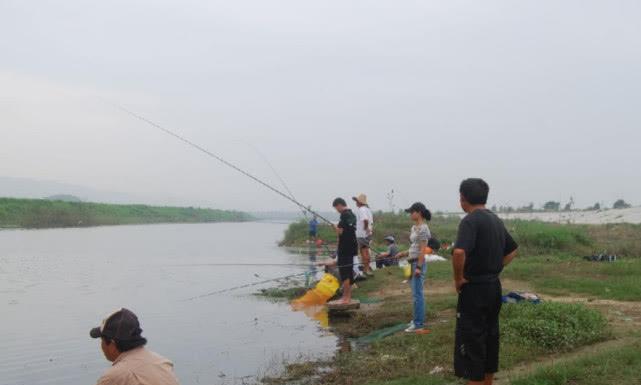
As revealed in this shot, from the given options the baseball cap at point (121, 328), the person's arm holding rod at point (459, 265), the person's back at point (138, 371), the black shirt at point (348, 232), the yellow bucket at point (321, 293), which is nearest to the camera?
the person's back at point (138, 371)

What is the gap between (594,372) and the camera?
19.1 feet

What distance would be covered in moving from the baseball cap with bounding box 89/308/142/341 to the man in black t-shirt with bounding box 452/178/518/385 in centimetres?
250

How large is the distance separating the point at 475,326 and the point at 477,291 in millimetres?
273

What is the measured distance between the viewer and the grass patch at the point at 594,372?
220 inches

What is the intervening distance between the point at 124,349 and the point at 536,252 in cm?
1762

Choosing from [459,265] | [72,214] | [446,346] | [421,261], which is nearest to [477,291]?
[459,265]

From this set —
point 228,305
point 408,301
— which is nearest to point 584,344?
point 408,301

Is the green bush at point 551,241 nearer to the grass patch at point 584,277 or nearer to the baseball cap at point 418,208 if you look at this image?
the grass patch at point 584,277

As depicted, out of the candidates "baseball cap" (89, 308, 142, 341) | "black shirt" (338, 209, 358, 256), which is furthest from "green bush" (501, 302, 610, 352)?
"baseball cap" (89, 308, 142, 341)

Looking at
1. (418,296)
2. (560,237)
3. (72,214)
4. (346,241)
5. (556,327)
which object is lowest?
(556,327)

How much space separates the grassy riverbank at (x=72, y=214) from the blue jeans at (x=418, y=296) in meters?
48.8

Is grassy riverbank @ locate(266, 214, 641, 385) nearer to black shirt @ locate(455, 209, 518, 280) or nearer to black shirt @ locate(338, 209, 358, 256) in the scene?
black shirt @ locate(338, 209, 358, 256)

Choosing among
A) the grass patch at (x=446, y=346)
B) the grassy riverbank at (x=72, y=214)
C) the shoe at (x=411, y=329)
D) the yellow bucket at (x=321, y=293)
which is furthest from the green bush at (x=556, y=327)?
the grassy riverbank at (x=72, y=214)

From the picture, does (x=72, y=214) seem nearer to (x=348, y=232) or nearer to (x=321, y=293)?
(x=321, y=293)
